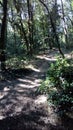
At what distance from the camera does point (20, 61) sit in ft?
54.8

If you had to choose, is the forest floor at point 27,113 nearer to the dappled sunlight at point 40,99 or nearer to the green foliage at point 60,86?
the dappled sunlight at point 40,99

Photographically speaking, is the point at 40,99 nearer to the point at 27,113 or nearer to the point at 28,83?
the point at 27,113

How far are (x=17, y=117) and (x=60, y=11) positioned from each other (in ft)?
101

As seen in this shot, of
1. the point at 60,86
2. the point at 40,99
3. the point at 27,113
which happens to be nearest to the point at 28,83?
the point at 40,99

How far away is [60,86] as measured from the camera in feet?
27.0

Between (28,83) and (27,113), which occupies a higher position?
(27,113)

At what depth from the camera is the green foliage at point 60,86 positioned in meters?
7.52

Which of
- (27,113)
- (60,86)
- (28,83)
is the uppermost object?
(60,86)

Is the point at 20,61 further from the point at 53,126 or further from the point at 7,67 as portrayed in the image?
the point at 53,126

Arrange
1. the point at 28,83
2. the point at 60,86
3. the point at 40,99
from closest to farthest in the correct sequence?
1. the point at 60,86
2. the point at 40,99
3. the point at 28,83

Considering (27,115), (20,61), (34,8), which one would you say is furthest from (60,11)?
(27,115)

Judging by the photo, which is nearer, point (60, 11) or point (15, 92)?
point (15, 92)

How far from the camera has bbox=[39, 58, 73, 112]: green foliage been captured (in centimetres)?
752

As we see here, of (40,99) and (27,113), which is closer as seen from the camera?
(27,113)
